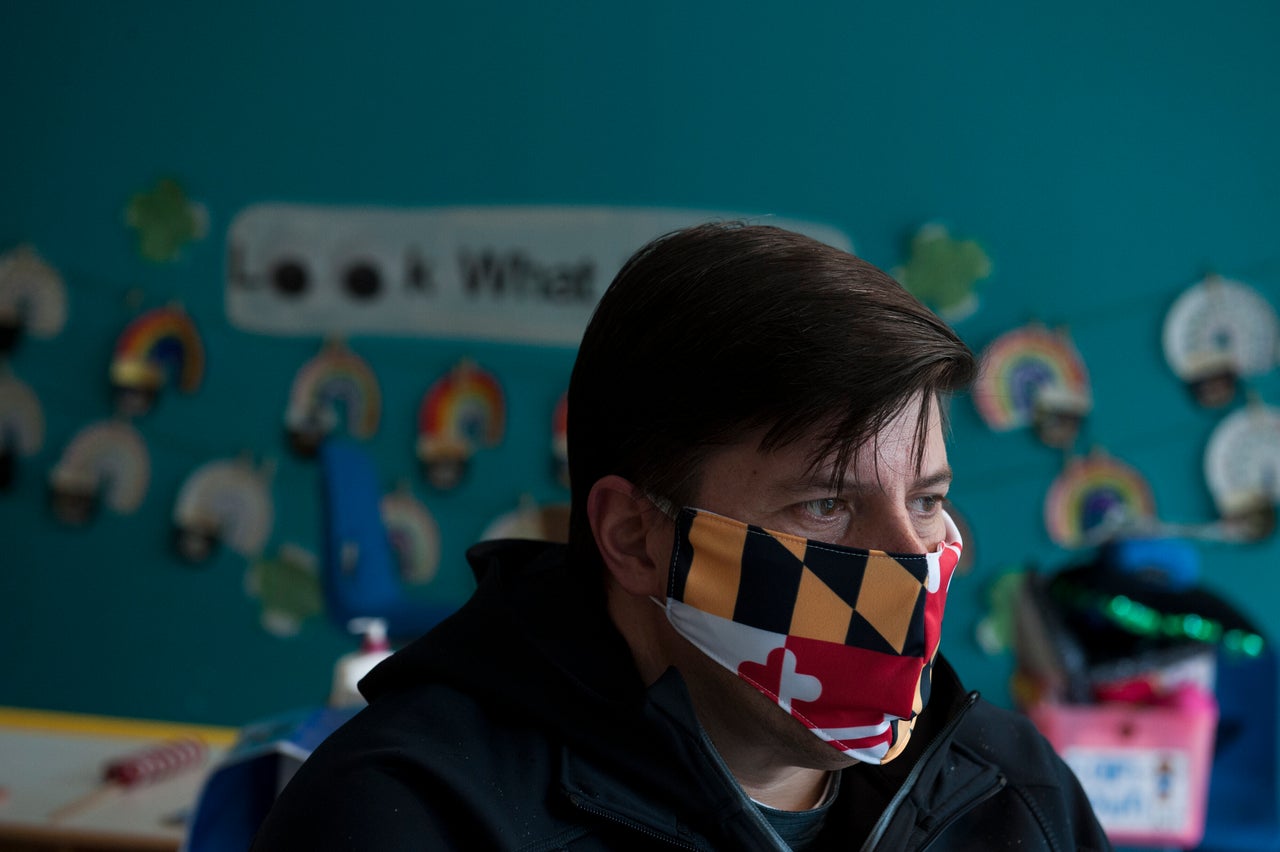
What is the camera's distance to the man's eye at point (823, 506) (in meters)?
1.13

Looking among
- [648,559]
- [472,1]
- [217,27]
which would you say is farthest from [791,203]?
[648,559]

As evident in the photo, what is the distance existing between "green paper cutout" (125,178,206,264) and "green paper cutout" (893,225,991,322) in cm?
216

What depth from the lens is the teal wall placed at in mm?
3508

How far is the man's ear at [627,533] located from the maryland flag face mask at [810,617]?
0.04 metres

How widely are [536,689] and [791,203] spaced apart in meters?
2.74

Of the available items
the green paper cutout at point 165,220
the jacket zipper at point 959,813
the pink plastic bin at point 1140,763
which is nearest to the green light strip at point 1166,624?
the pink plastic bin at point 1140,763

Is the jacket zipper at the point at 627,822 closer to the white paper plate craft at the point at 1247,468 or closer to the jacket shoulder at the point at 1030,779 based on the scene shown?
the jacket shoulder at the point at 1030,779

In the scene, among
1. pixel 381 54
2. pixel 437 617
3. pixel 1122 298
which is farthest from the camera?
pixel 381 54

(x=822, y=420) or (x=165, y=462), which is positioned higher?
(x=822, y=420)

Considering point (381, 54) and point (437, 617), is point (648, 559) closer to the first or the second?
point (437, 617)

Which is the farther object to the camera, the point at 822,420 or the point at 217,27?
the point at 217,27

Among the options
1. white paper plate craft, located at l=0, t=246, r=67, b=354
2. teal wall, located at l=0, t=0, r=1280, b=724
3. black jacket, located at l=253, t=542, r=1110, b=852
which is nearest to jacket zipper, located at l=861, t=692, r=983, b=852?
black jacket, located at l=253, t=542, r=1110, b=852

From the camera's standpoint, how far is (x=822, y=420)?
3.56ft

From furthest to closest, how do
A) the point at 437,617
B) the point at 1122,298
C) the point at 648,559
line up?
the point at 1122,298 → the point at 437,617 → the point at 648,559
